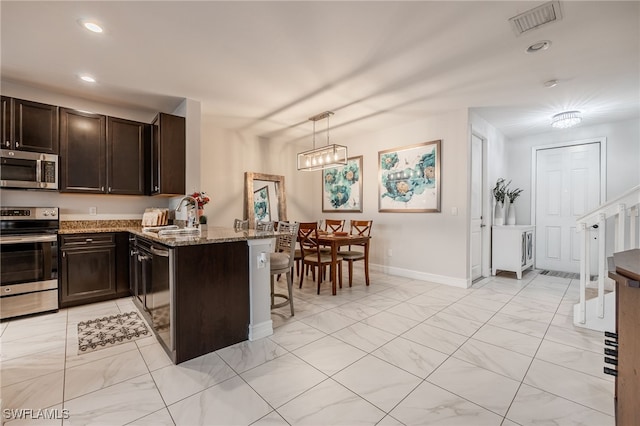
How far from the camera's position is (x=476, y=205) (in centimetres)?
449

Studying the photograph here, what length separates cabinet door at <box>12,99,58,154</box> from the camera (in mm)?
3057

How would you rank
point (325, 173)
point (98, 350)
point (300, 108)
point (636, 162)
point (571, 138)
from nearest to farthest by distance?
point (98, 350) → point (300, 108) → point (636, 162) → point (571, 138) → point (325, 173)

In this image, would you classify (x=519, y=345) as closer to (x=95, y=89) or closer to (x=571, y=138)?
(x=571, y=138)

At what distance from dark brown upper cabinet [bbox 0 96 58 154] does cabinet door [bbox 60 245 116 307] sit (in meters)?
1.26

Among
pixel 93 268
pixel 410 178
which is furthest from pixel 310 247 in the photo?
pixel 93 268

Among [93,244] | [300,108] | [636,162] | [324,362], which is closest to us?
[324,362]

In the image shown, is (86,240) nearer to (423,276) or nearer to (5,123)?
(5,123)

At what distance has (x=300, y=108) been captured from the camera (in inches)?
159

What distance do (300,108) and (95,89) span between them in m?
2.57

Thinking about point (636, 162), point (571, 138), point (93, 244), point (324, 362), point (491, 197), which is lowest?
point (324, 362)

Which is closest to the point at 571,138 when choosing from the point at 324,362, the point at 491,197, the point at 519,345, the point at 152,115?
the point at 491,197

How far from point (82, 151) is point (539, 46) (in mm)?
5115

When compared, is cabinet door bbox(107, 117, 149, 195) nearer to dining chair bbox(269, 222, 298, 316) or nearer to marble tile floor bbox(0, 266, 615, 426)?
marble tile floor bbox(0, 266, 615, 426)

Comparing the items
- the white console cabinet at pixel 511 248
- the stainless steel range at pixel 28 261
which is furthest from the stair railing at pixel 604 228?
the stainless steel range at pixel 28 261
